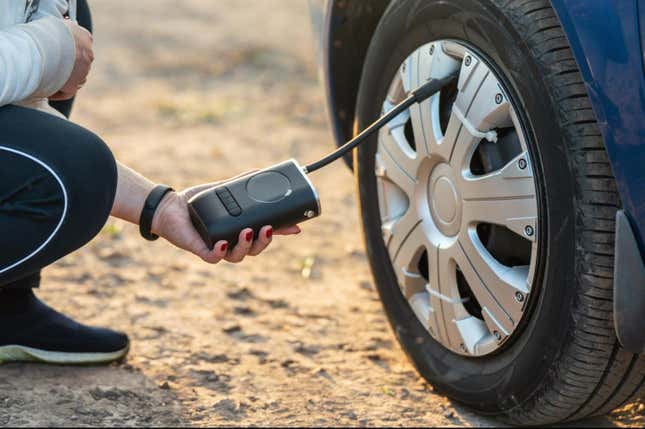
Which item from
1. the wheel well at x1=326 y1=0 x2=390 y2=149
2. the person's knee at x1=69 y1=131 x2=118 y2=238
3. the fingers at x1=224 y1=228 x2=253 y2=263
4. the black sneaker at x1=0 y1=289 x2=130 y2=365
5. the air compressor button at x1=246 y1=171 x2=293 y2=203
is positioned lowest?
the black sneaker at x1=0 y1=289 x2=130 y2=365

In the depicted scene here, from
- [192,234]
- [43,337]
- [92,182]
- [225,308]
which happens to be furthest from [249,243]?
[225,308]

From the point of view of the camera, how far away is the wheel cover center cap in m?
1.99

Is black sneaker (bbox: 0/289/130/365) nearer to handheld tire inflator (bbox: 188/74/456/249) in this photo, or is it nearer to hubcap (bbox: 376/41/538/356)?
handheld tire inflator (bbox: 188/74/456/249)

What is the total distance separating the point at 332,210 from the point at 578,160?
2.00m

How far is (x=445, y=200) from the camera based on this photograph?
2025 millimetres

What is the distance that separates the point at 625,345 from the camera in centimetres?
168

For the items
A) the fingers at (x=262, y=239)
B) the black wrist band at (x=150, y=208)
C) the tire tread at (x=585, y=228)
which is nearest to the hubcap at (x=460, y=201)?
the tire tread at (x=585, y=228)

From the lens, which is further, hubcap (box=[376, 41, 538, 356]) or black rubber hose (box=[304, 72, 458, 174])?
black rubber hose (box=[304, 72, 458, 174])

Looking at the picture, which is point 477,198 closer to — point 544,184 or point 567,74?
point 544,184

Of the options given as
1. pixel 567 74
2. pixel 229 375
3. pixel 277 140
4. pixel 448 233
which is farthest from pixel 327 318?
pixel 277 140

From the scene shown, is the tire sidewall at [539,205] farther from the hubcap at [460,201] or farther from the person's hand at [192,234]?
the person's hand at [192,234]

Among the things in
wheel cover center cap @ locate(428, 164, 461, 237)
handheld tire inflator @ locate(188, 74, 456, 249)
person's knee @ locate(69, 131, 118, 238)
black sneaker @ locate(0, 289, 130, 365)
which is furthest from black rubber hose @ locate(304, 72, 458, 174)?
black sneaker @ locate(0, 289, 130, 365)

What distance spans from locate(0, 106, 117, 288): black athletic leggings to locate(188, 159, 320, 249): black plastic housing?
7.9 inches

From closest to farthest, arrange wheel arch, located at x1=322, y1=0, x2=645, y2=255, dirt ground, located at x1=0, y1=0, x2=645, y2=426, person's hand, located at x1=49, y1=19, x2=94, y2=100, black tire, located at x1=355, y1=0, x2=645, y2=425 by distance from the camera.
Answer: wheel arch, located at x1=322, y1=0, x2=645, y2=255 < black tire, located at x1=355, y1=0, x2=645, y2=425 < person's hand, located at x1=49, y1=19, x2=94, y2=100 < dirt ground, located at x1=0, y1=0, x2=645, y2=426
